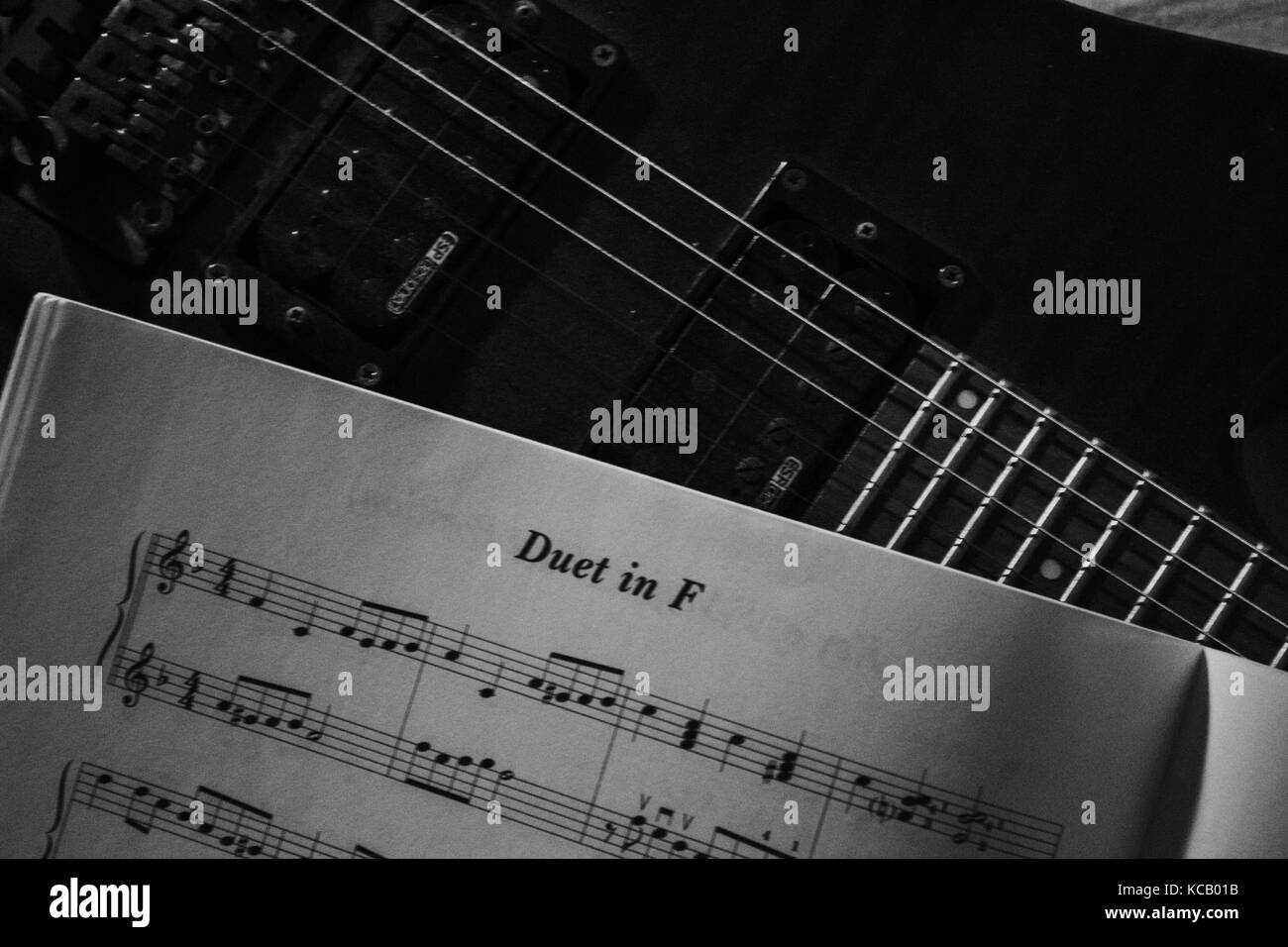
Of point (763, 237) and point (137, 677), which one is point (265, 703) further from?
point (763, 237)

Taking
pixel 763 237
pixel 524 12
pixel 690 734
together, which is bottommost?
pixel 690 734

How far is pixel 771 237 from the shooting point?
2.35 ft

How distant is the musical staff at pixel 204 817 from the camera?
681 mm

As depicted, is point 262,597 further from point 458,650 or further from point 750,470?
point 750,470

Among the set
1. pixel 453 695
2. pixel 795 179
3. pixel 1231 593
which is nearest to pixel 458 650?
pixel 453 695

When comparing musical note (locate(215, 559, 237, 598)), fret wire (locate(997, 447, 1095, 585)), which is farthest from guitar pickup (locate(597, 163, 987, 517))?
musical note (locate(215, 559, 237, 598))

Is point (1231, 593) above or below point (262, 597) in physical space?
above

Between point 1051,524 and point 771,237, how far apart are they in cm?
24

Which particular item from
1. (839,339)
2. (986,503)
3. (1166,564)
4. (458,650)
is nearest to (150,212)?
(458,650)

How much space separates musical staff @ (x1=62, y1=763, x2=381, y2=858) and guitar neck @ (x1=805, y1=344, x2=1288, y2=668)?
362 mm

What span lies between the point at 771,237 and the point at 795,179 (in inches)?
1.6

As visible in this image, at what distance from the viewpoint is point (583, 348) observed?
713 millimetres

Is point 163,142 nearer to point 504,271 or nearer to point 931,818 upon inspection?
point 504,271
